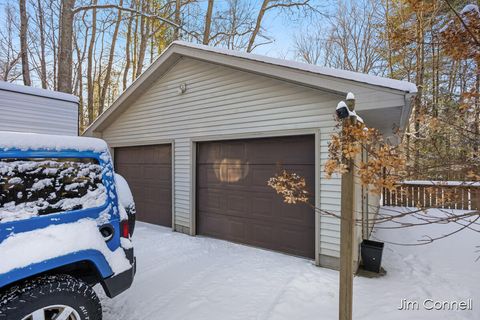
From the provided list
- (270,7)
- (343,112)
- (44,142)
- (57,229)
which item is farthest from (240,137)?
(270,7)

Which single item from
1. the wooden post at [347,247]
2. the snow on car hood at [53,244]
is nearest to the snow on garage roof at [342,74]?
the wooden post at [347,247]

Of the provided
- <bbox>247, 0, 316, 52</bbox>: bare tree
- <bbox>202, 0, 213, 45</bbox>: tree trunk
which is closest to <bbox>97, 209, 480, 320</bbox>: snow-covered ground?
<bbox>247, 0, 316, 52</bbox>: bare tree

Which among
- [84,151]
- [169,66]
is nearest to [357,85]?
[84,151]

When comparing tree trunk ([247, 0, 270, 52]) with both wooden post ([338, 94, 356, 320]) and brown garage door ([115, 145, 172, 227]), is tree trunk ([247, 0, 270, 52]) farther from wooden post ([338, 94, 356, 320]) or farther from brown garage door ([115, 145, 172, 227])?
wooden post ([338, 94, 356, 320])

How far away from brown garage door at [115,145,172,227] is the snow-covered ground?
1720mm

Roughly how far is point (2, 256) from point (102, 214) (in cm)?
75

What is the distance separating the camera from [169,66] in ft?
22.6

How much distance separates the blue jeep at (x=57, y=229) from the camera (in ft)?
6.58

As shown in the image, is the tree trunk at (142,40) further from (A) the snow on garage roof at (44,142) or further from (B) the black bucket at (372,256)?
(B) the black bucket at (372,256)

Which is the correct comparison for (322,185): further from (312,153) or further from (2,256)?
(2,256)

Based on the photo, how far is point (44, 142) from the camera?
2279mm

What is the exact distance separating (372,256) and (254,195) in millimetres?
2286

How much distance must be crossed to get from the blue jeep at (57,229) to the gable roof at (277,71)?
3085mm

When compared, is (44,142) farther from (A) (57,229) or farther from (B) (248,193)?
(B) (248,193)
